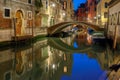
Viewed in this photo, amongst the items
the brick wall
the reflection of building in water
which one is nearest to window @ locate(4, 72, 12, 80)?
the reflection of building in water

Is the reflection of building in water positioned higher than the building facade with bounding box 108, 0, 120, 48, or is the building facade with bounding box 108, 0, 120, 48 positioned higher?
the building facade with bounding box 108, 0, 120, 48

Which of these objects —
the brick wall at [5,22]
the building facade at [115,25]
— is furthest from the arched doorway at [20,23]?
the building facade at [115,25]

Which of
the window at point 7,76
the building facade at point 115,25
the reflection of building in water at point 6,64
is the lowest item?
the window at point 7,76

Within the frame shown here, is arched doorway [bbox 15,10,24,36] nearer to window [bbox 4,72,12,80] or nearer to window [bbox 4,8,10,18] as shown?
window [bbox 4,8,10,18]

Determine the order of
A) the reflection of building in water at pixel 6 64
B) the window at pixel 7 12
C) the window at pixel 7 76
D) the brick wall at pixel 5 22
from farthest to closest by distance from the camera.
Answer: the window at pixel 7 12 → the brick wall at pixel 5 22 → the reflection of building in water at pixel 6 64 → the window at pixel 7 76

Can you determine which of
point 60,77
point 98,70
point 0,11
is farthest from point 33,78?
point 0,11

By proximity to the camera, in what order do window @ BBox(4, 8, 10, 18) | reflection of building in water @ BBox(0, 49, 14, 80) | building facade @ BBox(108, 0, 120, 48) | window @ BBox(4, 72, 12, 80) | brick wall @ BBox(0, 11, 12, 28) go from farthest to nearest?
window @ BBox(4, 8, 10, 18) → brick wall @ BBox(0, 11, 12, 28) → building facade @ BBox(108, 0, 120, 48) → reflection of building in water @ BBox(0, 49, 14, 80) → window @ BBox(4, 72, 12, 80)

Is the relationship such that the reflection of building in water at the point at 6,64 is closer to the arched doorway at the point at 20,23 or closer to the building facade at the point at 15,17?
the building facade at the point at 15,17

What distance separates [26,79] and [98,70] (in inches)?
149

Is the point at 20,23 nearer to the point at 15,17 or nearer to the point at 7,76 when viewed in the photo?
the point at 15,17

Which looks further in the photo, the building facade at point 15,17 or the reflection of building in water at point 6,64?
the building facade at point 15,17

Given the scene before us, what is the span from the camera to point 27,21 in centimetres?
2380

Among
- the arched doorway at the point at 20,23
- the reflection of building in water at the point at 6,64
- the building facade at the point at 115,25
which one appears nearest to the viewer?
the reflection of building in water at the point at 6,64

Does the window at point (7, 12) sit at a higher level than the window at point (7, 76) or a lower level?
higher
